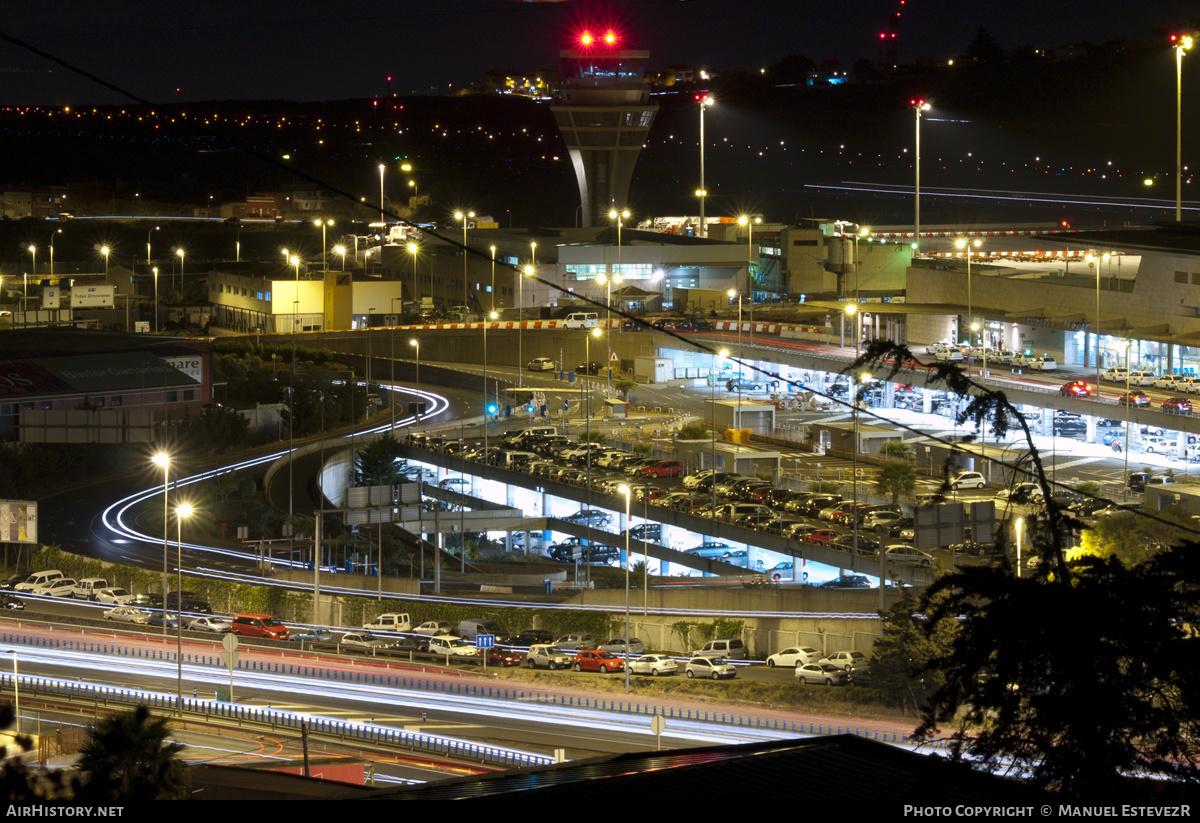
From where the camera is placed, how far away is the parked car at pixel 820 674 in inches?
495

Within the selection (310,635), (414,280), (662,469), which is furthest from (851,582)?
(414,280)

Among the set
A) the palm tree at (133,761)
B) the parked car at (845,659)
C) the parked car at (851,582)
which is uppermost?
the palm tree at (133,761)

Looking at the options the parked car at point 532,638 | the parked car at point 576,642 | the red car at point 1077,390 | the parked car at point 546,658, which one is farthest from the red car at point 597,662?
the red car at point 1077,390

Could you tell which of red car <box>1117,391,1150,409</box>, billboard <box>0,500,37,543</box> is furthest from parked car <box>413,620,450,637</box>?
red car <box>1117,391,1150,409</box>

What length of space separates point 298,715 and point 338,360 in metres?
22.4

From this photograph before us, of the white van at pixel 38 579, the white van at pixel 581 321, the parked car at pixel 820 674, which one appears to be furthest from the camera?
the white van at pixel 581 321

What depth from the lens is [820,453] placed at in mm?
22891

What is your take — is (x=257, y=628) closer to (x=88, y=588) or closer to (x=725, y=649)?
(x=88, y=588)

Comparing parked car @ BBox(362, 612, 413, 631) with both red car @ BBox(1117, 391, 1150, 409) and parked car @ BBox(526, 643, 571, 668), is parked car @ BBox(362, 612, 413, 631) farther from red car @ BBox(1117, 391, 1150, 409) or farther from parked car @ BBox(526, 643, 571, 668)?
red car @ BBox(1117, 391, 1150, 409)

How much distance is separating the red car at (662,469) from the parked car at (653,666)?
798 centimetres

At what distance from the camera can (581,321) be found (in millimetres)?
32469

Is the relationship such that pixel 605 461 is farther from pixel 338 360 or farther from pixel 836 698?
pixel 338 360

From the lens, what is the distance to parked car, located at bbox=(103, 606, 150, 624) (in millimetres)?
15406

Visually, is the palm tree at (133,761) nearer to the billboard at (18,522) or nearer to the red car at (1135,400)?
the billboard at (18,522)
